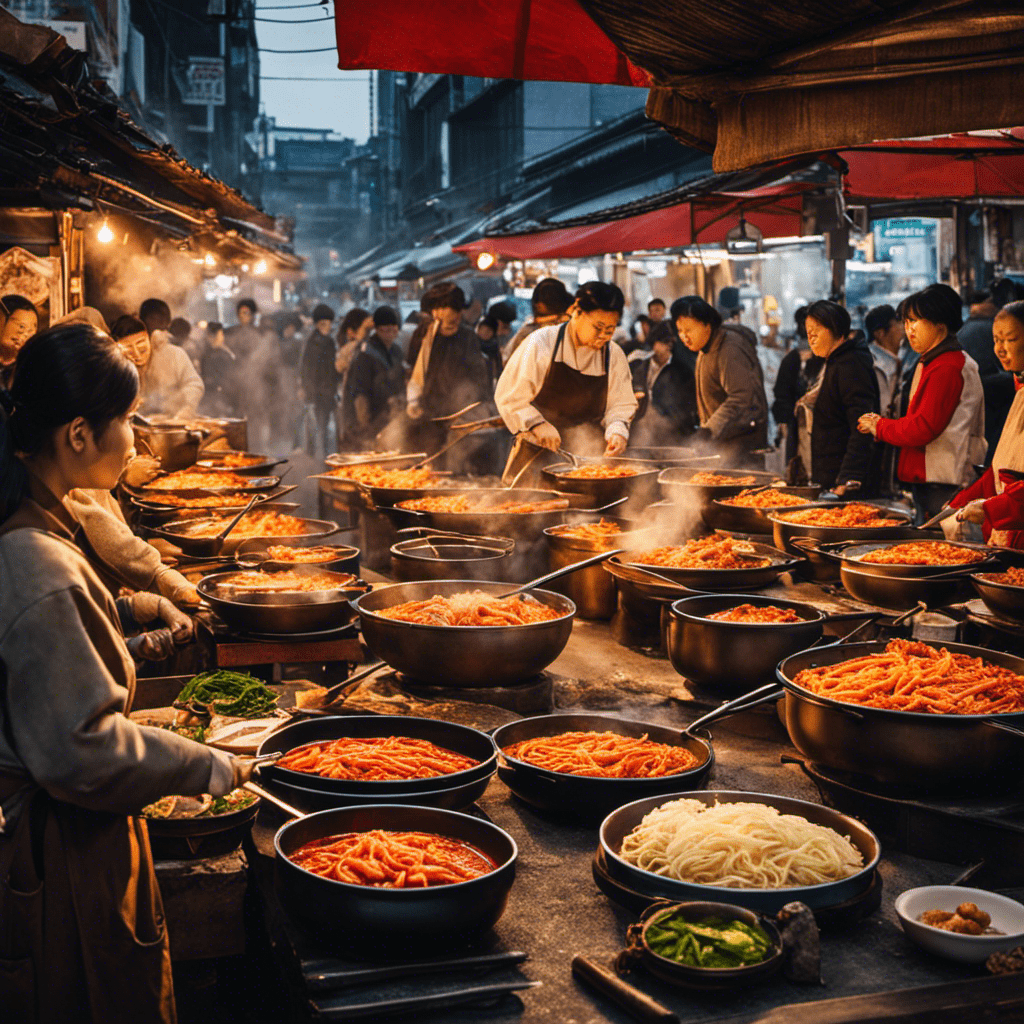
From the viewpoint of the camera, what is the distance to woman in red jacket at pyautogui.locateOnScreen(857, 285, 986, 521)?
633 centimetres

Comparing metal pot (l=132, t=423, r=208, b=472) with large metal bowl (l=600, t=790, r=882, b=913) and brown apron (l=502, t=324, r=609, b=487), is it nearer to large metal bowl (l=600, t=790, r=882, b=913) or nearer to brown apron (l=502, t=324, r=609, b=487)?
brown apron (l=502, t=324, r=609, b=487)

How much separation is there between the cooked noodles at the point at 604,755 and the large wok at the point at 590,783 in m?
0.03

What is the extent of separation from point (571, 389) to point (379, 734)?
14.2 feet

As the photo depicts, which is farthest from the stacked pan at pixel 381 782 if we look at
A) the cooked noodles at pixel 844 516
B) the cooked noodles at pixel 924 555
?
the cooked noodles at pixel 844 516

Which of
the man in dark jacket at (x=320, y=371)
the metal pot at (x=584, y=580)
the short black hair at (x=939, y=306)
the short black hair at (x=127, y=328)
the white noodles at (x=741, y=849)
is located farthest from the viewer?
the man in dark jacket at (x=320, y=371)

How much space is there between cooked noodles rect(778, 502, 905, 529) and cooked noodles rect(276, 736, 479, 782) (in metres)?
2.60

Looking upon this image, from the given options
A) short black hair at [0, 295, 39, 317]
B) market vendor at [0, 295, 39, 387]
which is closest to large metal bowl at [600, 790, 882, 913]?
market vendor at [0, 295, 39, 387]

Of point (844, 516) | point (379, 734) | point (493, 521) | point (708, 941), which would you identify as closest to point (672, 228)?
point (844, 516)

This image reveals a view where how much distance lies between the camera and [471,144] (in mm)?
37219

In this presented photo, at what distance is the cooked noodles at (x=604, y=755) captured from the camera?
284cm

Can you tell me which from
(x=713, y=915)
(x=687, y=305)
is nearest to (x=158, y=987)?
(x=713, y=915)

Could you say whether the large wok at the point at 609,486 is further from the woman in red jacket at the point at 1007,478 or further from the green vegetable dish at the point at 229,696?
the green vegetable dish at the point at 229,696

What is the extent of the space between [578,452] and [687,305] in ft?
6.92

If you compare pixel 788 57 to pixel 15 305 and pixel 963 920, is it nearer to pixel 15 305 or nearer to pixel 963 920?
pixel 963 920
